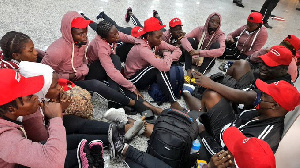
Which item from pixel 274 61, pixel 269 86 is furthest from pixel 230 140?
pixel 274 61

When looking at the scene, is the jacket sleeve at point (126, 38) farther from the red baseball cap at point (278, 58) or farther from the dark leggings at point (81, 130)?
the red baseball cap at point (278, 58)

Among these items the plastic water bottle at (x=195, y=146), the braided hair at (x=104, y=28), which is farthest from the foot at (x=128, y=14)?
the plastic water bottle at (x=195, y=146)

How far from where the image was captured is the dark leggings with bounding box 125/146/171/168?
178 cm

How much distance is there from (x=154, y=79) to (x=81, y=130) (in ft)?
3.67

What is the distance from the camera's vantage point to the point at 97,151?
5.65 ft

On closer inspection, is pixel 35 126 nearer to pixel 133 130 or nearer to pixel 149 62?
pixel 133 130

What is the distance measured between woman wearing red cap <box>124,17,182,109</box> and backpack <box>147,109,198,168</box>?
2.38 ft

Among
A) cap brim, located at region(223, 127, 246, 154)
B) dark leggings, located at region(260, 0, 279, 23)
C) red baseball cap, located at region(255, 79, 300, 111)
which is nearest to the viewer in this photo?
cap brim, located at region(223, 127, 246, 154)

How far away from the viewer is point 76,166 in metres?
1.66

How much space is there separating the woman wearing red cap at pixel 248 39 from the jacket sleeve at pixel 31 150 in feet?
10.7

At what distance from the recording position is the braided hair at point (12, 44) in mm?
1933

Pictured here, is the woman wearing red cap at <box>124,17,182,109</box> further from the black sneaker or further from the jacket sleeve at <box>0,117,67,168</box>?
the jacket sleeve at <box>0,117,67,168</box>

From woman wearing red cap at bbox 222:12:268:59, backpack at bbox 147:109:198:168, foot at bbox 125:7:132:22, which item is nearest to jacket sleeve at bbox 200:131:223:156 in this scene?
backpack at bbox 147:109:198:168

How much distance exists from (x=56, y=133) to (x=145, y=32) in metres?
1.68
